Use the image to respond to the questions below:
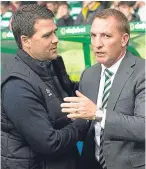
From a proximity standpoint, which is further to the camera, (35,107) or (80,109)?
(35,107)

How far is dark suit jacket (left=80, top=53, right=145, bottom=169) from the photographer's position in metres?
2.27

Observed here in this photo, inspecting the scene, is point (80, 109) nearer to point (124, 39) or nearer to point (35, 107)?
point (35, 107)

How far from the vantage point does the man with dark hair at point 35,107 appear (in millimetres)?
2357

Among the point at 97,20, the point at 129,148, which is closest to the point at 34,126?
the point at 129,148

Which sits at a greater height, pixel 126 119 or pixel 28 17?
pixel 28 17

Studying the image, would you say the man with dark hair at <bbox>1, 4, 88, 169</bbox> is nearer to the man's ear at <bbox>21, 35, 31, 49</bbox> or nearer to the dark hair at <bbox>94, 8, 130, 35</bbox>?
the man's ear at <bbox>21, 35, 31, 49</bbox>

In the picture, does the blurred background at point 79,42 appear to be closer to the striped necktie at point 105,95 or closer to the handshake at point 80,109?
the striped necktie at point 105,95

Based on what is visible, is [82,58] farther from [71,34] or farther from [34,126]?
[34,126]

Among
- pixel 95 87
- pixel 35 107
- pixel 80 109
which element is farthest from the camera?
pixel 95 87

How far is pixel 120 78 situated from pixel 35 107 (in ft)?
1.74

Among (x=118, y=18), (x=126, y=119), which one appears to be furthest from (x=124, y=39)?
(x=126, y=119)

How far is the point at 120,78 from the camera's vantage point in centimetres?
250

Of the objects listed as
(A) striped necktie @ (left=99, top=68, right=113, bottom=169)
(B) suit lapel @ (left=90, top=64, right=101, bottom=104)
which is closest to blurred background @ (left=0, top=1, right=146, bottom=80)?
(B) suit lapel @ (left=90, top=64, right=101, bottom=104)

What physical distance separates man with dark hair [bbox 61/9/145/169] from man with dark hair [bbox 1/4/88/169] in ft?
0.55
